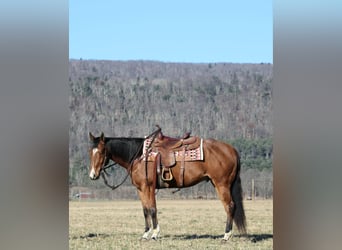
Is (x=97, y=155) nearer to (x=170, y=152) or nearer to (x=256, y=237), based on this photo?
(x=170, y=152)

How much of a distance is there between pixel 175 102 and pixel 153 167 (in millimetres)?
20089

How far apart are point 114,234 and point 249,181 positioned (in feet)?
36.1

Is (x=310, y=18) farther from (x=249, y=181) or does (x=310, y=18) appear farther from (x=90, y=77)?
(x=90, y=77)

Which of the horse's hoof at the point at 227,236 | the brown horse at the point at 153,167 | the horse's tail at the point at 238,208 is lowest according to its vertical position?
the horse's hoof at the point at 227,236

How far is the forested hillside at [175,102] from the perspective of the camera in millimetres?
23031

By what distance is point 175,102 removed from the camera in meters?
26.5

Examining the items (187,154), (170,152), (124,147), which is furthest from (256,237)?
(124,147)

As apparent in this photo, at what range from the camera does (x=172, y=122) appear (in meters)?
24.4

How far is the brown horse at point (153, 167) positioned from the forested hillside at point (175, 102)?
13328 mm

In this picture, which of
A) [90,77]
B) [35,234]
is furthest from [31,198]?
[90,77]

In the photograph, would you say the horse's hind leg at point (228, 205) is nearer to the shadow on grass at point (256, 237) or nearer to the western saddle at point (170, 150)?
the shadow on grass at point (256, 237)

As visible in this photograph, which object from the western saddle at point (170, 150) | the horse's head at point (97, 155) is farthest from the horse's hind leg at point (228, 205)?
the horse's head at point (97, 155)

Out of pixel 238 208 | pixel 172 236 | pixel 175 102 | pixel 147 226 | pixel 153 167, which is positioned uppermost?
pixel 175 102

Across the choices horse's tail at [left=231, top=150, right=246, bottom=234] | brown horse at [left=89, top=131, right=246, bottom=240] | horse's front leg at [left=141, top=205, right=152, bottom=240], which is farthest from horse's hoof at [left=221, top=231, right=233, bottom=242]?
horse's front leg at [left=141, top=205, right=152, bottom=240]
